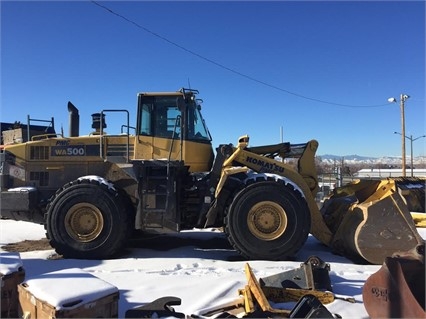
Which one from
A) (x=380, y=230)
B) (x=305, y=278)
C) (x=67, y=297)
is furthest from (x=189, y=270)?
(x=380, y=230)

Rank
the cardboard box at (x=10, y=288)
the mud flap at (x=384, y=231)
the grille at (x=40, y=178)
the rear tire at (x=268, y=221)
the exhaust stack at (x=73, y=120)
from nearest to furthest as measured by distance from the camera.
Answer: the cardboard box at (x=10, y=288)
the mud flap at (x=384, y=231)
the rear tire at (x=268, y=221)
the grille at (x=40, y=178)
the exhaust stack at (x=73, y=120)

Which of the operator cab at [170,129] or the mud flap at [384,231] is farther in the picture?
the operator cab at [170,129]

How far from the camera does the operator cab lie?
27.3 feet

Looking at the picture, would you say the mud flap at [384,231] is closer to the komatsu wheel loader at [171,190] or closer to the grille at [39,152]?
the komatsu wheel loader at [171,190]

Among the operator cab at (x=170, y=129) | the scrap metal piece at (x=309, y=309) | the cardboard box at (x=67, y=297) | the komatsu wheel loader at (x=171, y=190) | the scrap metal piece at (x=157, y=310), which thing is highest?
the operator cab at (x=170, y=129)

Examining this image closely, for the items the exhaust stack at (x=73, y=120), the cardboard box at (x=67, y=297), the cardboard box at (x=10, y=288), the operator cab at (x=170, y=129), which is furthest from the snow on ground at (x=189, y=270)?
the exhaust stack at (x=73, y=120)

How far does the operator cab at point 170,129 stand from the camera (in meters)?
8.31

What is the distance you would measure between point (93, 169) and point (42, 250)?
2006mm

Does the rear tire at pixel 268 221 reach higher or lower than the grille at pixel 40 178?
lower

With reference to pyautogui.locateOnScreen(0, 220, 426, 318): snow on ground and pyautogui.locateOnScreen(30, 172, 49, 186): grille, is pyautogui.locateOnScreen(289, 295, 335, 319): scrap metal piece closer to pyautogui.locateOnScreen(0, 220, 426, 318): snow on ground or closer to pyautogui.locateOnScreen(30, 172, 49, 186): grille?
pyautogui.locateOnScreen(0, 220, 426, 318): snow on ground

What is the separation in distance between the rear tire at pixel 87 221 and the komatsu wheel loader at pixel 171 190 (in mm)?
19

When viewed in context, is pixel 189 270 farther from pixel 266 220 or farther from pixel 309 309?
pixel 309 309

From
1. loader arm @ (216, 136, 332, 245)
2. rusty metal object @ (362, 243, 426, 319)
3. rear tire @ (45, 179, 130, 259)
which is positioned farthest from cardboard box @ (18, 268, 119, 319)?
loader arm @ (216, 136, 332, 245)

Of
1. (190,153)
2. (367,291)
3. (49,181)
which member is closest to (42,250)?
(49,181)
